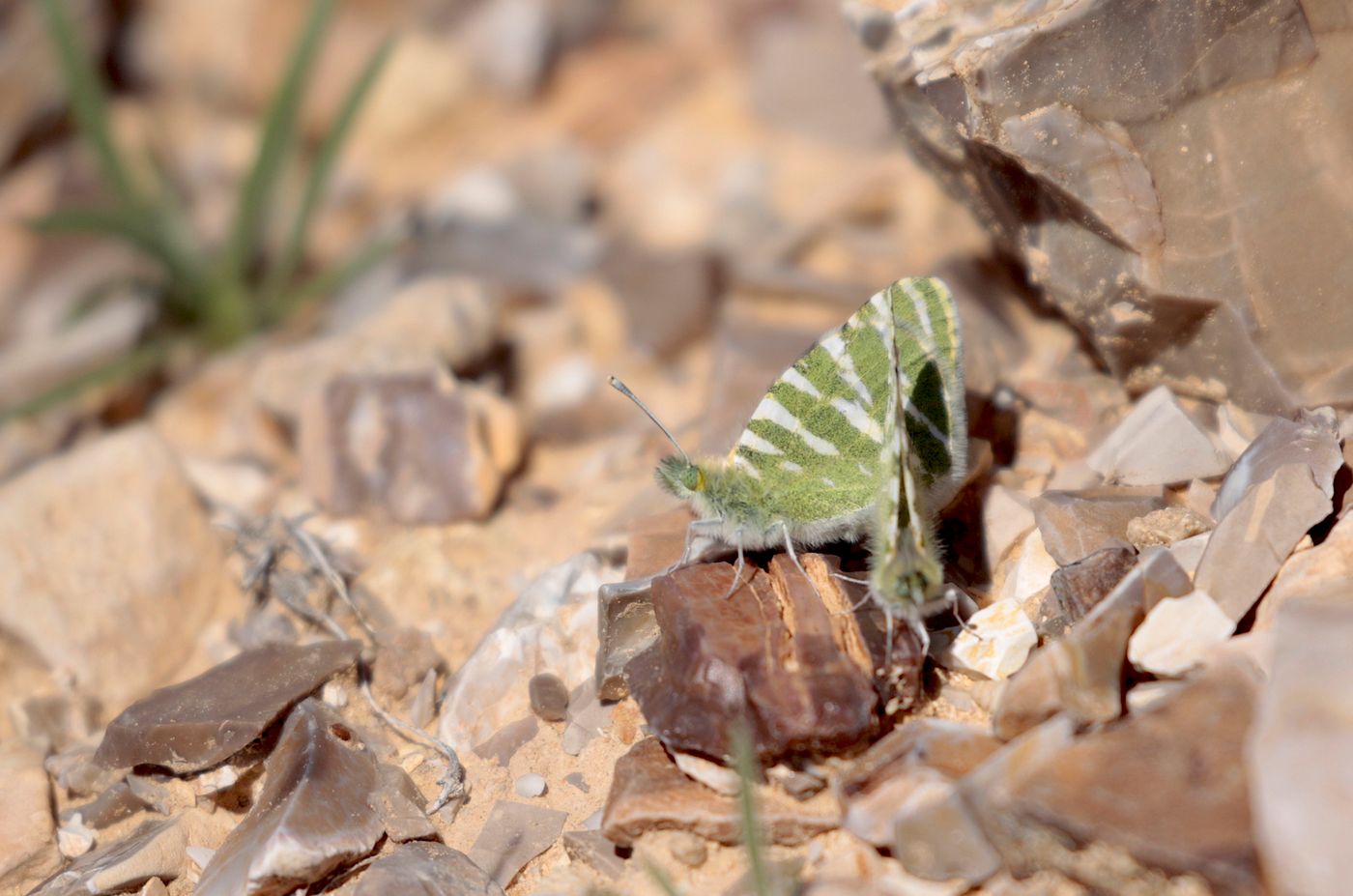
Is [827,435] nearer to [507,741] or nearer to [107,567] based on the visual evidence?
[507,741]

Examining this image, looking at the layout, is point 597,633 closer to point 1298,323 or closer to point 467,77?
point 1298,323

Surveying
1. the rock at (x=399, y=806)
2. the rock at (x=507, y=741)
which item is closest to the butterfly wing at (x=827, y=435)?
the rock at (x=507, y=741)

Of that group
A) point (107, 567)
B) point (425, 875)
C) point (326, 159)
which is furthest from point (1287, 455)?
point (326, 159)

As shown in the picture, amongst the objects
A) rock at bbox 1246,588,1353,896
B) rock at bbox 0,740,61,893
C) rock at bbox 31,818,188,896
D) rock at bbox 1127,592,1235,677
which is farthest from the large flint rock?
rock at bbox 0,740,61,893

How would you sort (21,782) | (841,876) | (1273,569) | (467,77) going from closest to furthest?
(841,876) < (1273,569) < (21,782) < (467,77)

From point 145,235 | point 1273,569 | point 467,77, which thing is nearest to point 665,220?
point 467,77

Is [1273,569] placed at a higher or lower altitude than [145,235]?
lower

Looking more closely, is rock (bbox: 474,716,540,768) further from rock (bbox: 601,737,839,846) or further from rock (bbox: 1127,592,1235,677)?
rock (bbox: 1127,592,1235,677)
